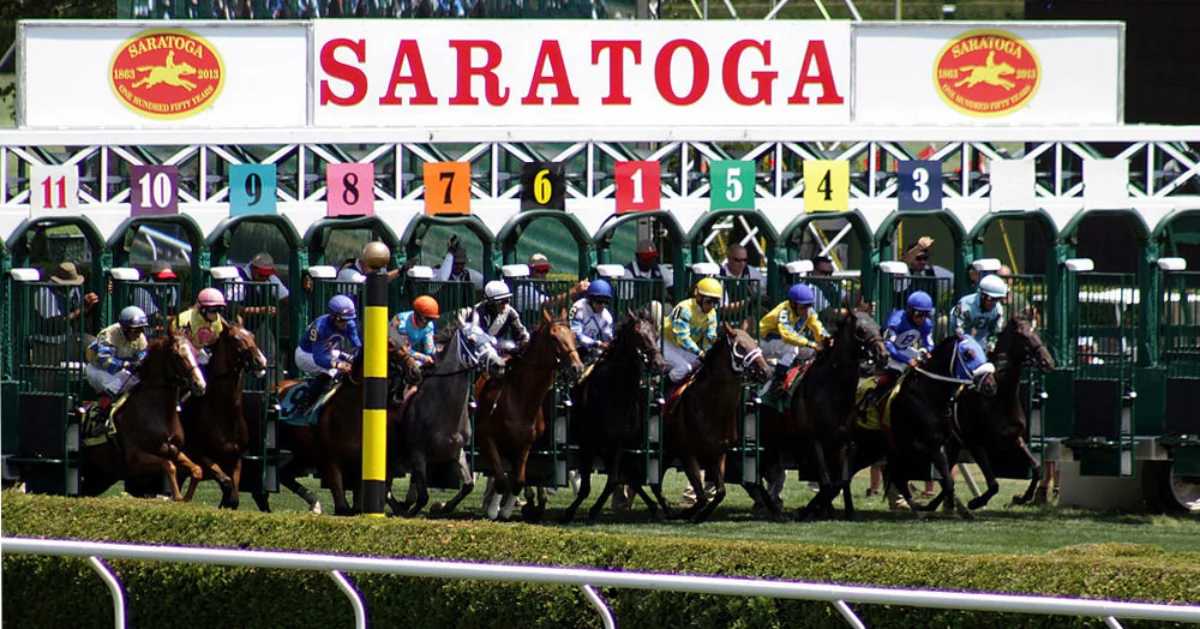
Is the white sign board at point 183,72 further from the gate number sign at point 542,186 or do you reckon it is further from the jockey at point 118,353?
the jockey at point 118,353

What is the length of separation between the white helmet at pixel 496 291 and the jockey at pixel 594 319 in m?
0.43

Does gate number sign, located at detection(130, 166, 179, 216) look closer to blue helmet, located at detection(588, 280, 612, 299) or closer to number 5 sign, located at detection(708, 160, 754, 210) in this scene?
blue helmet, located at detection(588, 280, 612, 299)

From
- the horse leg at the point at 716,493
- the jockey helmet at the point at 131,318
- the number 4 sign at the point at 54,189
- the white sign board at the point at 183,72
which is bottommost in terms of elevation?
the horse leg at the point at 716,493

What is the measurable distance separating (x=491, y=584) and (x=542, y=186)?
7.96 m

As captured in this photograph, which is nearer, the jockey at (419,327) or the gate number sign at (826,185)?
the jockey at (419,327)

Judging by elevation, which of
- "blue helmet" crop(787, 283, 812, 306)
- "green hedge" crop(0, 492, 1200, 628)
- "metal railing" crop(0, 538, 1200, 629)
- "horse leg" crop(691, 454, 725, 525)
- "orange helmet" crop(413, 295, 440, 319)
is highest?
"blue helmet" crop(787, 283, 812, 306)

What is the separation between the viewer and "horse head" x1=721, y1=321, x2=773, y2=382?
13844 millimetres

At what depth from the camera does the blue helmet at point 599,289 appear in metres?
14.1

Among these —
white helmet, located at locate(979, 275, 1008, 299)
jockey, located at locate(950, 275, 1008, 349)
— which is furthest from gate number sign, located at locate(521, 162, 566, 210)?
white helmet, located at locate(979, 275, 1008, 299)

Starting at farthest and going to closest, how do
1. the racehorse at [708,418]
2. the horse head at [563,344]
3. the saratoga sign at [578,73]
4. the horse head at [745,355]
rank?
the saratoga sign at [578,73]
the racehorse at [708,418]
the horse head at [745,355]
the horse head at [563,344]

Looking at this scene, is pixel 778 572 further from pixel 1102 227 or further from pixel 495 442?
pixel 1102 227

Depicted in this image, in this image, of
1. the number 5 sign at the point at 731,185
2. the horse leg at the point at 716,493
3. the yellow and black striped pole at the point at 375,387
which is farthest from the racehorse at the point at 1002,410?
the yellow and black striped pole at the point at 375,387

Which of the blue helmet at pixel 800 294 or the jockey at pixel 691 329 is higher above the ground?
the blue helmet at pixel 800 294

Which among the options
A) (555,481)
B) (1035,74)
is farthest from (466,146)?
(555,481)
